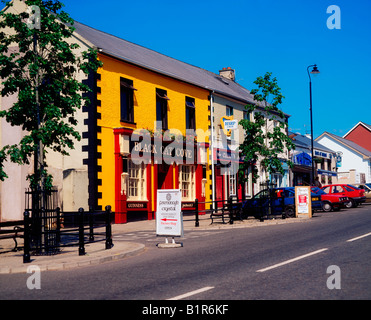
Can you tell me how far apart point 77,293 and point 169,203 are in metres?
7.03

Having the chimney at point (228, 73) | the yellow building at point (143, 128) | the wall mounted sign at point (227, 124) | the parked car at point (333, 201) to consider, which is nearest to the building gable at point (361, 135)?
the chimney at point (228, 73)

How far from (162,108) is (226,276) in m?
19.9

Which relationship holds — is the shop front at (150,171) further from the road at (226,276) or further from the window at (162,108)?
the road at (226,276)

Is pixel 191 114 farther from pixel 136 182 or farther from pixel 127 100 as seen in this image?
pixel 136 182

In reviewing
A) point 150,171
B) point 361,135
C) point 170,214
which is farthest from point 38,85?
point 361,135

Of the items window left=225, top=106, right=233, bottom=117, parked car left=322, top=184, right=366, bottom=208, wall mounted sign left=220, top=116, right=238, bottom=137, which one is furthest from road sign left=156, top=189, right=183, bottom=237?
parked car left=322, top=184, right=366, bottom=208

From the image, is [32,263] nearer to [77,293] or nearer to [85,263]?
[85,263]

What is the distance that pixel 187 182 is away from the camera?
1134 inches

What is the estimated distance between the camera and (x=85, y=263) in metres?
10.7

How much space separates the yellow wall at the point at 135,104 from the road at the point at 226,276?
10.5 metres

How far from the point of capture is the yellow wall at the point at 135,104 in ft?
73.7

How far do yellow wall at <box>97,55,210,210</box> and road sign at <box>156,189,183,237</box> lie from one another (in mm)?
8404
